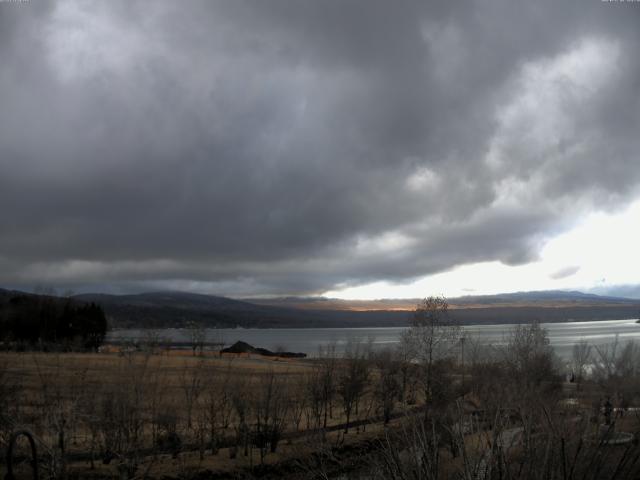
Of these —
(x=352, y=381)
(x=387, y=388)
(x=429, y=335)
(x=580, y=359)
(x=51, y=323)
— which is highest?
(x=429, y=335)

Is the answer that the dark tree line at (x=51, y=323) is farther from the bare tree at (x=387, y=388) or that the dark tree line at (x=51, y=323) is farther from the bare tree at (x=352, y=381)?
the bare tree at (x=387, y=388)

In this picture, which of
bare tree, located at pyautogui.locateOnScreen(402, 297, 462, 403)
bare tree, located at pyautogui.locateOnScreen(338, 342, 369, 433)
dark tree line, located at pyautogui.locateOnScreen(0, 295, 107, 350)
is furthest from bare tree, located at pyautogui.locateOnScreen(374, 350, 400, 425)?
dark tree line, located at pyautogui.locateOnScreen(0, 295, 107, 350)

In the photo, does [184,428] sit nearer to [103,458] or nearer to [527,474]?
[103,458]

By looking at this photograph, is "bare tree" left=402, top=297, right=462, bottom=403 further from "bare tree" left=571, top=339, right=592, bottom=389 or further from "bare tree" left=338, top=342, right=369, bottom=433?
"bare tree" left=571, top=339, right=592, bottom=389

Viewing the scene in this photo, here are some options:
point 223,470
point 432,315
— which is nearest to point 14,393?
point 223,470

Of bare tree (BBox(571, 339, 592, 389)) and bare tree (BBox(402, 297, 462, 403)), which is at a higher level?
bare tree (BBox(402, 297, 462, 403))

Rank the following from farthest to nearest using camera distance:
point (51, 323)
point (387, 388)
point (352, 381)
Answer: point (51, 323), point (387, 388), point (352, 381)

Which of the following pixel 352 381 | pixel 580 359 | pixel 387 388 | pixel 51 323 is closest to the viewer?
pixel 352 381

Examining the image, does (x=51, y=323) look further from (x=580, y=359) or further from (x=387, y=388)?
(x=580, y=359)

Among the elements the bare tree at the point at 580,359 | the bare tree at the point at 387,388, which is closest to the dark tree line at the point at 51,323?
the bare tree at the point at 387,388

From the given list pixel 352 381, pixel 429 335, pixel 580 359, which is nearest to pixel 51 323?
pixel 352 381

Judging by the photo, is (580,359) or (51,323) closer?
(580,359)

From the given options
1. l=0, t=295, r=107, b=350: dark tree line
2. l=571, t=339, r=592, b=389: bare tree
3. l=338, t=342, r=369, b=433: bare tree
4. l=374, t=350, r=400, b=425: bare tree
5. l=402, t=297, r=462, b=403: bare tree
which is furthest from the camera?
l=0, t=295, r=107, b=350: dark tree line

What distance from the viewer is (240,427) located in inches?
1436
